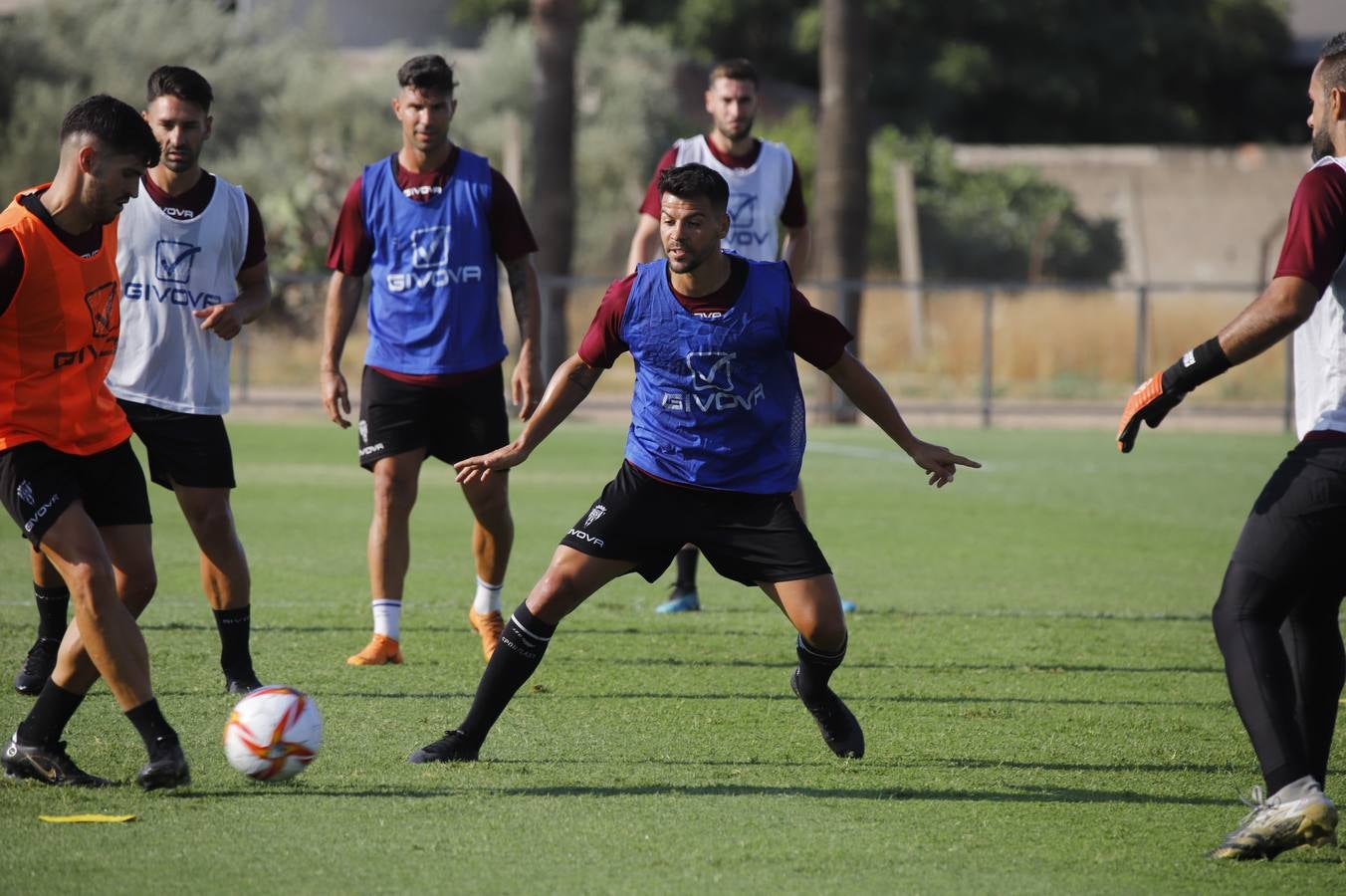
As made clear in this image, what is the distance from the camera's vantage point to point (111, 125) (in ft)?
16.3

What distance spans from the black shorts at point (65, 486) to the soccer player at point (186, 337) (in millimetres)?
1125

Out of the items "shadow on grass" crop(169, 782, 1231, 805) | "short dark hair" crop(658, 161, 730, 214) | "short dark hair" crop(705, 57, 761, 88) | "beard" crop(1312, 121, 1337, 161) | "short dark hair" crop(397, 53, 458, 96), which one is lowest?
"shadow on grass" crop(169, 782, 1231, 805)

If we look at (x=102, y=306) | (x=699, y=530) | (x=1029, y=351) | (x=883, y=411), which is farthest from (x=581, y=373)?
(x=1029, y=351)

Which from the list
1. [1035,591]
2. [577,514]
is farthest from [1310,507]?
[577,514]

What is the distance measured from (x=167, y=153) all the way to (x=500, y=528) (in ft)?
7.38

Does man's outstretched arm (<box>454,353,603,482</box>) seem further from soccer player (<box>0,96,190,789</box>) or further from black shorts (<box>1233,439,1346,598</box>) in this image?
black shorts (<box>1233,439,1346,598</box>)

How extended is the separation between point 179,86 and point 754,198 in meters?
3.36

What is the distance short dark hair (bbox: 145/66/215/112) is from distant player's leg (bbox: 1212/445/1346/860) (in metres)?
4.15

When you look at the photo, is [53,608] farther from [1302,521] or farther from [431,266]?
[1302,521]

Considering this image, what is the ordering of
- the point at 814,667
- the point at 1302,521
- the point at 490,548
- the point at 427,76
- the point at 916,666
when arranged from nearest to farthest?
the point at 1302,521 → the point at 814,667 → the point at 427,76 → the point at 916,666 → the point at 490,548

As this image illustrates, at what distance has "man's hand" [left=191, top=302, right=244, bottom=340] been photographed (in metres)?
6.31

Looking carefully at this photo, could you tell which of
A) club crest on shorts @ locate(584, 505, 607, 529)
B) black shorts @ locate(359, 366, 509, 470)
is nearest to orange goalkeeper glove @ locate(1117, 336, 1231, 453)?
club crest on shorts @ locate(584, 505, 607, 529)

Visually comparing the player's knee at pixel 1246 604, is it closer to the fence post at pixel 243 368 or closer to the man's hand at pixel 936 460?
the man's hand at pixel 936 460

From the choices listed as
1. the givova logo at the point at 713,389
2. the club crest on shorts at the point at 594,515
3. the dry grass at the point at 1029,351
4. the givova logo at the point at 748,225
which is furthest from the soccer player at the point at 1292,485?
the dry grass at the point at 1029,351
